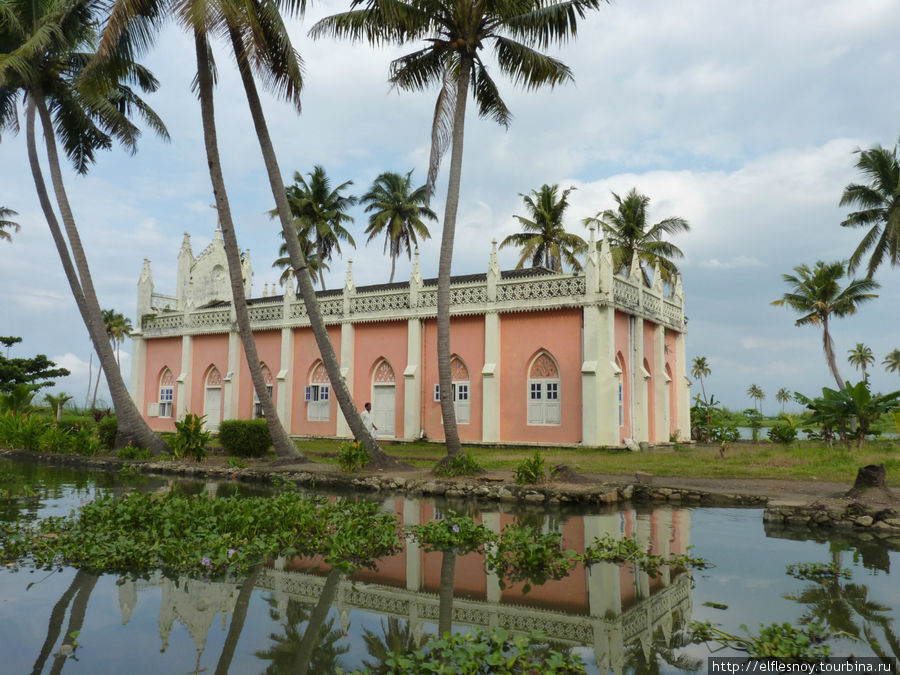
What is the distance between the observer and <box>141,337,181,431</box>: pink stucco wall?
103 feet

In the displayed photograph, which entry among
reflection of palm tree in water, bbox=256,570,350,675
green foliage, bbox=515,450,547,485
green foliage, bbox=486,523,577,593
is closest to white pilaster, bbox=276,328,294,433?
green foliage, bbox=515,450,547,485

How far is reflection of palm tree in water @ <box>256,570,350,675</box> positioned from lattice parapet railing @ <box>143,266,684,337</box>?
1629cm

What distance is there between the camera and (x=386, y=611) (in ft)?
18.8

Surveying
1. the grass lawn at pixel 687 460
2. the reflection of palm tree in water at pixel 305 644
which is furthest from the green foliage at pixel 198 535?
the grass lawn at pixel 687 460

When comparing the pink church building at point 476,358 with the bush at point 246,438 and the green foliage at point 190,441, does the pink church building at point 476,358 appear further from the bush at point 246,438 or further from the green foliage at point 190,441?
the green foliage at point 190,441

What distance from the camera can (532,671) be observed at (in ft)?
14.5

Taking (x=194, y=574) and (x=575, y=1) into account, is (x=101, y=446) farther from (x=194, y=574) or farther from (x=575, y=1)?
(x=575, y=1)

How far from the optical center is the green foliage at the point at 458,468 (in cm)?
1394

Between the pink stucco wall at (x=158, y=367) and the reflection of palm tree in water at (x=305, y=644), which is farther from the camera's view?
the pink stucco wall at (x=158, y=367)

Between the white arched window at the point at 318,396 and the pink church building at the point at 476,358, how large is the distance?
7cm

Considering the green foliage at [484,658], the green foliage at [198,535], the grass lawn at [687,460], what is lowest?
the green foliage at [484,658]

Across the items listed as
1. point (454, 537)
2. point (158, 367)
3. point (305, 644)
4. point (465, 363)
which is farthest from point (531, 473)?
point (158, 367)

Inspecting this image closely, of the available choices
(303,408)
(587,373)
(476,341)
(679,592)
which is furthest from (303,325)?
(679,592)

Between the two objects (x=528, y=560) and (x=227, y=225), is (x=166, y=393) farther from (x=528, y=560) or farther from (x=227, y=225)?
(x=528, y=560)
